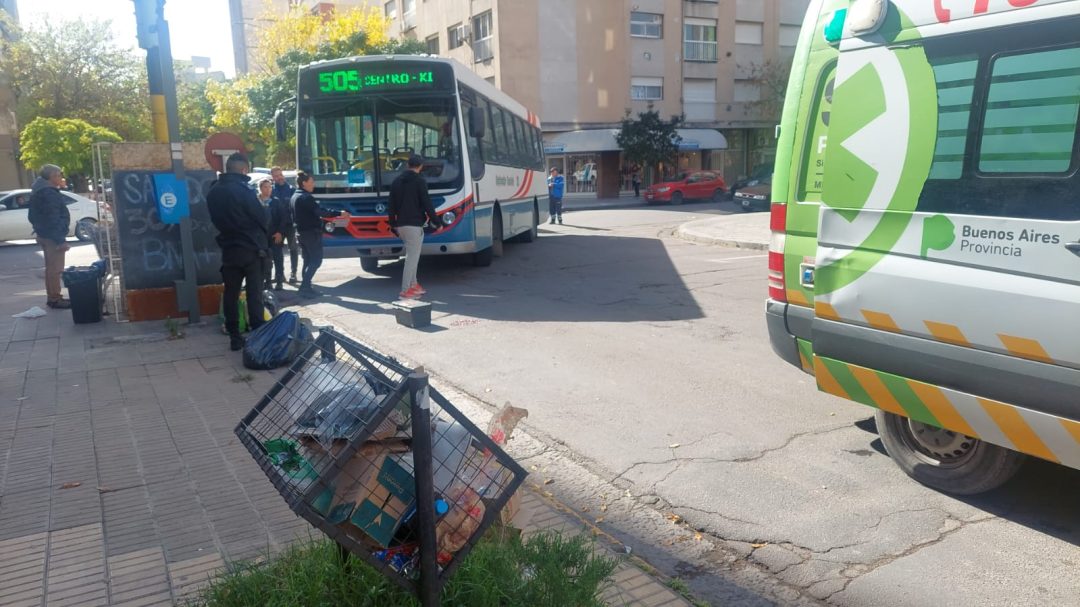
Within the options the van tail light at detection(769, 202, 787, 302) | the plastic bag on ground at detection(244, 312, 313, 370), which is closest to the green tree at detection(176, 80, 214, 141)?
the plastic bag on ground at detection(244, 312, 313, 370)

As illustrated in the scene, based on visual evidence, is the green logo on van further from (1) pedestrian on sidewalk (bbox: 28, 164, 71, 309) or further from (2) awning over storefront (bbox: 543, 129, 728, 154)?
(2) awning over storefront (bbox: 543, 129, 728, 154)

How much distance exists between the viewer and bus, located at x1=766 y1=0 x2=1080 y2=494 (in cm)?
343

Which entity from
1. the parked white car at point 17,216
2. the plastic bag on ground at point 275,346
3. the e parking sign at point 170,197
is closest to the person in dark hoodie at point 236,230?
the plastic bag on ground at point 275,346

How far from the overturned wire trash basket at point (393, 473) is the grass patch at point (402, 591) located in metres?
0.25

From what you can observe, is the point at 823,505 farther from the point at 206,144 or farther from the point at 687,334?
the point at 206,144

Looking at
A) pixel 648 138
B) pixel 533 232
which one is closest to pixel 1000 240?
pixel 533 232

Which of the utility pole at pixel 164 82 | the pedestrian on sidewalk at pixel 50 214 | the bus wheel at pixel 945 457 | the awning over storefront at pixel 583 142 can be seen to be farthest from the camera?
the awning over storefront at pixel 583 142

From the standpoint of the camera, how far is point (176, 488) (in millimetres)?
4559

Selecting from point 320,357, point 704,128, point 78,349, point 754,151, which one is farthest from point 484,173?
point 754,151

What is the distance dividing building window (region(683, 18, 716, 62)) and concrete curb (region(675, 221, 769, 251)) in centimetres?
2705

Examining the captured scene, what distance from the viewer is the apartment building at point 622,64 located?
133ft

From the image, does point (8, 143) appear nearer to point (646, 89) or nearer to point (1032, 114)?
point (646, 89)

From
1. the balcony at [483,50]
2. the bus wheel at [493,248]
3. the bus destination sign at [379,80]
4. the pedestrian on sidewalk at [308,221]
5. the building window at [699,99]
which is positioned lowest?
the bus wheel at [493,248]

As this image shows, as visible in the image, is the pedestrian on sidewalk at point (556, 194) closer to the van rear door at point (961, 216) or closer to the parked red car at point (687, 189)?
the parked red car at point (687, 189)
